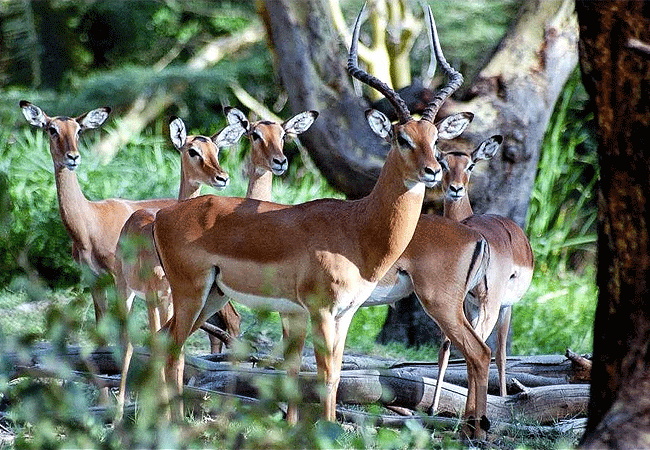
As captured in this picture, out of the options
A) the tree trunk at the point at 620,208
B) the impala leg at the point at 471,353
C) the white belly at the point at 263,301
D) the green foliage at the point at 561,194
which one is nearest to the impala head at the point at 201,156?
the white belly at the point at 263,301

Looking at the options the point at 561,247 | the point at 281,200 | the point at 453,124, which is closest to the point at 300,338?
the point at 453,124

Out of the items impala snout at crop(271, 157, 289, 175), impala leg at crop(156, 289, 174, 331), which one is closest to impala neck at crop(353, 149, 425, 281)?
impala leg at crop(156, 289, 174, 331)

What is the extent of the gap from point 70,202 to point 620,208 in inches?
155

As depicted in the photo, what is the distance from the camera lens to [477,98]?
22.4 ft

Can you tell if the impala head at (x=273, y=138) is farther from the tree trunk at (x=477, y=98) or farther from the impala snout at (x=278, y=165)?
the tree trunk at (x=477, y=98)

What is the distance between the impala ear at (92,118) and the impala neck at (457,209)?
2.13 metres

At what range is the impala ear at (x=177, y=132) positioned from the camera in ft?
21.5

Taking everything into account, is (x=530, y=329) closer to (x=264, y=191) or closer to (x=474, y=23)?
(x=264, y=191)

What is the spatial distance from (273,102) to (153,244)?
29.3ft

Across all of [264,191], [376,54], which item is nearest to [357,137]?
[264,191]

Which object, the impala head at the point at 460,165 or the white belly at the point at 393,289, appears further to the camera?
the impala head at the point at 460,165

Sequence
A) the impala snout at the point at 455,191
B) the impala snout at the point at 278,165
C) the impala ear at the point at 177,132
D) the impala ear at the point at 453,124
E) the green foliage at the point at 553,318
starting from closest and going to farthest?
the impala ear at the point at 453,124 → the impala snout at the point at 455,191 → the impala snout at the point at 278,165 → the impala ear at the point at 177,132 → the green foliage at the point at 553,318

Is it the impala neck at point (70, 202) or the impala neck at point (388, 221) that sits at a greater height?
the impala neck at point (388, 221)

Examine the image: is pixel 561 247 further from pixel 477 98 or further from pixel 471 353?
pixel 471 353
